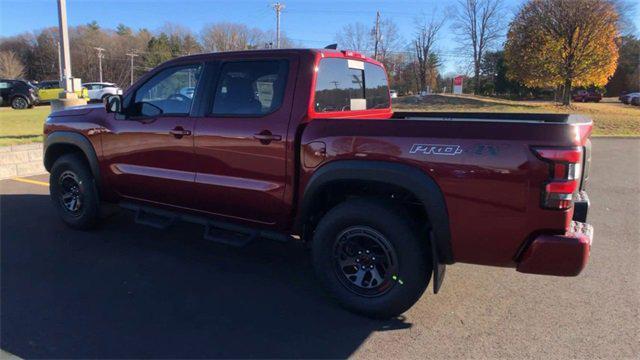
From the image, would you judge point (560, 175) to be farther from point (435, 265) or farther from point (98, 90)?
point (98, 90)

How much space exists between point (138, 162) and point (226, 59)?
1.40 metres

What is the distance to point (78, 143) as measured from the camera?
511 cm

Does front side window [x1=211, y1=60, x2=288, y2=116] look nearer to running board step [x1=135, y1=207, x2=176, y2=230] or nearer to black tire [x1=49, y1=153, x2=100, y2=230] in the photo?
running board step [x1=135, y1=207, x2=176, y2=230]

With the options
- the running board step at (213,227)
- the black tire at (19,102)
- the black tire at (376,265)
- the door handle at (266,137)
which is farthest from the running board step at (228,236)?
the black tire at (19,102)

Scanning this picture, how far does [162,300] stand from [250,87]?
1.87 meters

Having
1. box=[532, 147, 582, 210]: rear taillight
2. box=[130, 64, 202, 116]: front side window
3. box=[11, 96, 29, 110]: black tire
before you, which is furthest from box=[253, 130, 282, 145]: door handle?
box=[11, 96, 29, 110]: black tire

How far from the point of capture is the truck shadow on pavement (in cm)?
311

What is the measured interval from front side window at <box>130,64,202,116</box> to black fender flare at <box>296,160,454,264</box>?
1.66 metres

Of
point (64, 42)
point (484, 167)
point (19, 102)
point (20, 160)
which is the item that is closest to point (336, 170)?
point (484, 167)

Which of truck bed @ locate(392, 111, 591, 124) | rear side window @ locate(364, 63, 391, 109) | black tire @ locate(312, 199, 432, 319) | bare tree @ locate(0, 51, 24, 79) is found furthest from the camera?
bare tree @ locate(0, 51, 24, 79)

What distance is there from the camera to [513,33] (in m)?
35.1

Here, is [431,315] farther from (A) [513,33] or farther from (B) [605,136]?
(A) [513,33]

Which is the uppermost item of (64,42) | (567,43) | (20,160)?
(567,43)

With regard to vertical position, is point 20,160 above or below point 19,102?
below
